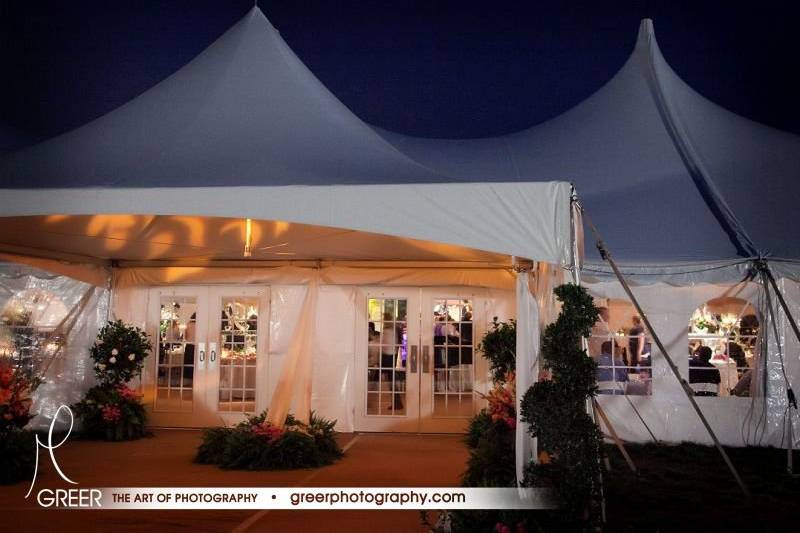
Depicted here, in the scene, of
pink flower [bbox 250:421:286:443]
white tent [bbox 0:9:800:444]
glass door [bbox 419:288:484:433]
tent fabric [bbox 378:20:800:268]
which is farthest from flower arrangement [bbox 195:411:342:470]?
tent fabric [bbox 378:20:800:268]

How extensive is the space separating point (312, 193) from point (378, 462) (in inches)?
140

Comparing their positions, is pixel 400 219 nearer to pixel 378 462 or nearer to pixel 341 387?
pixel 378 462

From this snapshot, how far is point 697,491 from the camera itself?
21.3 ft

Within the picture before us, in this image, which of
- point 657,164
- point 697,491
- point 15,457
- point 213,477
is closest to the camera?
point 15,457

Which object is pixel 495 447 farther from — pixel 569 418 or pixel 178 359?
pixel 178 359

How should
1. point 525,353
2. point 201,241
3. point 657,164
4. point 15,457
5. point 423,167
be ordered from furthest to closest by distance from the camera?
point 657,164, point 201,241, point 15,457, point 423,167, point 525,353

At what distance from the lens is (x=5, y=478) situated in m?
6.29

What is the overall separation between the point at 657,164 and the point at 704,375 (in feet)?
8.51

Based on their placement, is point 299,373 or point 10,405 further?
point 299,373

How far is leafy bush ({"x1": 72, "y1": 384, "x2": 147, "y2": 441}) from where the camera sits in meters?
9.09

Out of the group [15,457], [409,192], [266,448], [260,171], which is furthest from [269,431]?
[409,192]

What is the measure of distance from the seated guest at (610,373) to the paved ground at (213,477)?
1.89 meters

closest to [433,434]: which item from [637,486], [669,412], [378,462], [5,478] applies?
[378,462]

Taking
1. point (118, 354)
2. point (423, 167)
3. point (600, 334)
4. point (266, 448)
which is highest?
point (423, 167)
